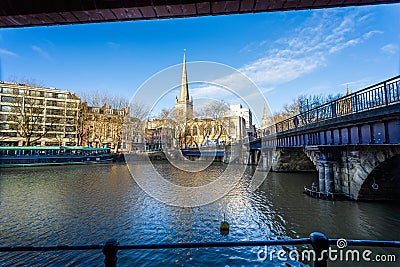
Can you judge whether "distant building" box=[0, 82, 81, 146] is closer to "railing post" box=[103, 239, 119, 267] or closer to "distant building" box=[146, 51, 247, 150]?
"distant building" box=[146, 51, 247, 150]

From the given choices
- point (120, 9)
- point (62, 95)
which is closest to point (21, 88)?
point (62, 95)

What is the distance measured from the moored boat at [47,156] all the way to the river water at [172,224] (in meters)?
29.2

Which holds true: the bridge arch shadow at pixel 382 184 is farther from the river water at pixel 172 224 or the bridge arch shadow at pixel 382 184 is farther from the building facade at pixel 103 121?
the building facade at pixel 103 121

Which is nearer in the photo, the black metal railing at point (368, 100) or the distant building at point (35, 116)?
the black metal railing at point (368, 100)

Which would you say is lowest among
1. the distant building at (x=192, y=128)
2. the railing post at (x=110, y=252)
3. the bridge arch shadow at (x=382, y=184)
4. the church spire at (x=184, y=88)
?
the bridge arch shadow at (x=382, y=184)

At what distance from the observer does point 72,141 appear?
210 feet

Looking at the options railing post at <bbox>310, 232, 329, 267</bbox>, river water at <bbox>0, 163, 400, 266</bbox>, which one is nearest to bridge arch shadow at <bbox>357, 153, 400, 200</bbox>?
river water at <bbox>0, 163, 400, 266</bbox>

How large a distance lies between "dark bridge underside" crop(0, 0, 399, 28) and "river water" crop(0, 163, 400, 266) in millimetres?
7532

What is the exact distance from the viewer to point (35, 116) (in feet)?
155

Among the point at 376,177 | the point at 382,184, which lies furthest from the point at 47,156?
the point at 382,184

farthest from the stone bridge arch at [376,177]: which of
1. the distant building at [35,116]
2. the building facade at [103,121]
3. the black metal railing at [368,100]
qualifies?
the distant building at [35,116]

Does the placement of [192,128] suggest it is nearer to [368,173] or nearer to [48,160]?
[48,160]

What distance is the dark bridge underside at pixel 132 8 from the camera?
9.67 feet

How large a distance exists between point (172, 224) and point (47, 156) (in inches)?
1651
